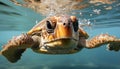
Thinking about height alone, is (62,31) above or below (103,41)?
above

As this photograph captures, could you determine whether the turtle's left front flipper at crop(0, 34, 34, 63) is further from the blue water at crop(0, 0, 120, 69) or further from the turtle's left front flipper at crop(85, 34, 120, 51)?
→ the blue water at crop(0, 0, 120, 69)

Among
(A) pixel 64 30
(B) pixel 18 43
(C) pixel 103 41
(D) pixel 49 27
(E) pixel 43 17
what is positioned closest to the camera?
(A) pixel 64 30

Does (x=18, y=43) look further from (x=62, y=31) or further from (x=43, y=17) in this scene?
(x=43, y=17)

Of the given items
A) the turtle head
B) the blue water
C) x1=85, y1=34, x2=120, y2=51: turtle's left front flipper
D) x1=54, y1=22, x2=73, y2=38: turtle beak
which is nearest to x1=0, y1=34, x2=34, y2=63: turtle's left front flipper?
the turtle head

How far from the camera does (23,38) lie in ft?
15.9

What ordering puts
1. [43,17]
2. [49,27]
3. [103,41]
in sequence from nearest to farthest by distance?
[49,27] → [103,41] → [43,17]

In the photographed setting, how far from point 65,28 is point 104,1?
36.6ft

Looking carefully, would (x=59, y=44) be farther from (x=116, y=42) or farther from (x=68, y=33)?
(x=116, y=42)

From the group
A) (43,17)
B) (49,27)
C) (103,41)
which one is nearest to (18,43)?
(49,27)

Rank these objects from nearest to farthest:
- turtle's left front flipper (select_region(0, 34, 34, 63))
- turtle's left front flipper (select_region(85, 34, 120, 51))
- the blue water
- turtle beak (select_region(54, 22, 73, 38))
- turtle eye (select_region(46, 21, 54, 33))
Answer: turtle beak (select_region(54, 22, 73, 38)) → turtle eye (select_region(46, 21, 54, 33)) → turtle's left front flipper (select_region(0, 34, 34, 63)) → turtle's left front flipper (select_region(85, 34, 120, 51)) → the blue water

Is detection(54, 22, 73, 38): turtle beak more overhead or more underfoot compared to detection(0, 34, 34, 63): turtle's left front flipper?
more overhead

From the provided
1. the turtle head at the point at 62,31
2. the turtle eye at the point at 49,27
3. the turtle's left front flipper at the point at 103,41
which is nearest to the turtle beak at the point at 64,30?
the turtle head at the point at 62,31

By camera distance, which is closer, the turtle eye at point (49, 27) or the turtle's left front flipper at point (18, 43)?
the turtle eye at point (49, 27)

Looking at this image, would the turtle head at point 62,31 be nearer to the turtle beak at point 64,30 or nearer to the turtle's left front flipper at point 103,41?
the turtle beak at point 64,30
